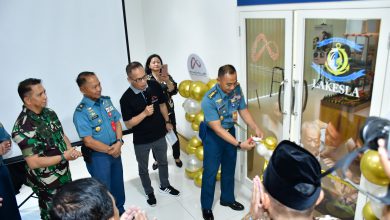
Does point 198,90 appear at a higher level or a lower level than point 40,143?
higher

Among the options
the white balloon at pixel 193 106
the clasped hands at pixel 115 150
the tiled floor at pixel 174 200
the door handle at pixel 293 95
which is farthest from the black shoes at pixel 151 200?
the door handle at pixel 293 95

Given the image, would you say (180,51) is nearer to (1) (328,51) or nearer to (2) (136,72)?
(2) (136,72)

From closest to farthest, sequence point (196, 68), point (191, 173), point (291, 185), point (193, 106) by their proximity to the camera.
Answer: point (291, 185) < point (193, 106) < point (191, 173) < point (196, 68)

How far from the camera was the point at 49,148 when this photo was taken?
2.41 metres

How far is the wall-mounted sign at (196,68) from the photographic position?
12.2 feet

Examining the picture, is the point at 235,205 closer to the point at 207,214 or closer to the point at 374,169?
the point at 207,214

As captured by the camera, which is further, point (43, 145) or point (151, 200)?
point (151, 200)

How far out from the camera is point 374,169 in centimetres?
135

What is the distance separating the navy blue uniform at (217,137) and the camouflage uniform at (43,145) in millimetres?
1242

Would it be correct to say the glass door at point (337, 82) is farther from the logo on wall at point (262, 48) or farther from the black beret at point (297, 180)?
the black beret at point (297, 180)

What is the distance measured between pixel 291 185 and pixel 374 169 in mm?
497

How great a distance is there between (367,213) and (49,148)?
7.66 feet

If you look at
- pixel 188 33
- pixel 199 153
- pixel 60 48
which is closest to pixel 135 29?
pixel 60 48

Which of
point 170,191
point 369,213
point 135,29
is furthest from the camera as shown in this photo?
point 135,29
